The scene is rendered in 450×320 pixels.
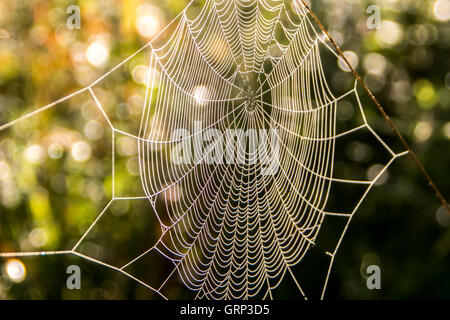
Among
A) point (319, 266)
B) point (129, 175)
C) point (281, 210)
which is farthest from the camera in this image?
point (319, 266)

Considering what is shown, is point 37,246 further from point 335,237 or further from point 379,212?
point 379,212

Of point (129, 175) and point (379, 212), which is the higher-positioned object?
point (129, 175)

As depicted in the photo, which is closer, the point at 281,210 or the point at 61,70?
the point at 281,210

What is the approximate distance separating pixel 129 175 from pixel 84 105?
31 centimetres

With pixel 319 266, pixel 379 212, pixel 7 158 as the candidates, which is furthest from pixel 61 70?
pixel 379 212

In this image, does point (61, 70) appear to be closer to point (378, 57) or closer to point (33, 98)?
point (33, 98)

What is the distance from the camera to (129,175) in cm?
169

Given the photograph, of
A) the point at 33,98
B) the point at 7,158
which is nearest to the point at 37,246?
the point at 7,158

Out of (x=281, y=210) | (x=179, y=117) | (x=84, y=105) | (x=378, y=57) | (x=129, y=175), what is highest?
(x=378, y=57)

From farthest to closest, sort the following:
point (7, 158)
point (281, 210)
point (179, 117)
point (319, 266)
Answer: point (319, 266) < point (7, 158) < point (281, 210) < point (179, 117)

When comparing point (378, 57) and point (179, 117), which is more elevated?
point (378, 57)

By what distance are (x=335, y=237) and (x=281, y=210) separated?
25.7 inches

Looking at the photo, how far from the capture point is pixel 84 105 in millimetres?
1730

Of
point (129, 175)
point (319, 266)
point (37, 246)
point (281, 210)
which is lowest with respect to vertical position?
point (319, 266)
